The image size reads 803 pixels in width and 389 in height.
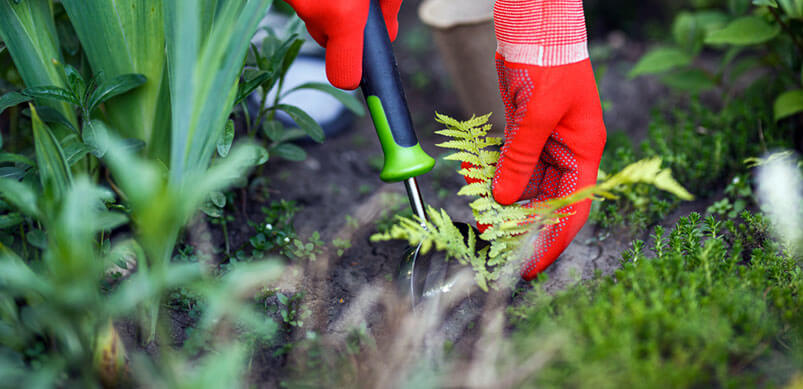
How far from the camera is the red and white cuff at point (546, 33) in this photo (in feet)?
3.13

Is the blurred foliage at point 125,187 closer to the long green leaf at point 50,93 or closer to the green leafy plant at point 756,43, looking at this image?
the long green leaf at point 50,93

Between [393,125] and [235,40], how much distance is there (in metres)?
0.35

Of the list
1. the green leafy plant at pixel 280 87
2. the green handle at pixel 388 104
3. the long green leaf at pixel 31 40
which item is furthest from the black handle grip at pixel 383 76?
the long green leaf at pixel 31 40

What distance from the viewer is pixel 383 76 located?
103cm

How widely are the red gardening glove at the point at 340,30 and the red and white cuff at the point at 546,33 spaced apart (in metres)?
0.29

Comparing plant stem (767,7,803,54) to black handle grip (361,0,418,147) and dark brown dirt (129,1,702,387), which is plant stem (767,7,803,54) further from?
black handle grip (361,0,418,147)

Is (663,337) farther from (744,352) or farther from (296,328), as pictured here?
(296,328)

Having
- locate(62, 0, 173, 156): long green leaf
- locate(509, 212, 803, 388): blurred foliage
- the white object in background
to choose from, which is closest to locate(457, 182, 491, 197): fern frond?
locate(509, 212, 803, 388): blurred foliage

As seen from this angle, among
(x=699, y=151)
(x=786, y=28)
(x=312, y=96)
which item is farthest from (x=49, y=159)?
(x=786, y=28)

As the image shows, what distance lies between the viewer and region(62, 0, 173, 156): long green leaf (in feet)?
3.50

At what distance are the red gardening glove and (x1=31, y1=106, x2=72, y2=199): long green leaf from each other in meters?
0.48

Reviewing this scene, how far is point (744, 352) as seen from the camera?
0.81 m

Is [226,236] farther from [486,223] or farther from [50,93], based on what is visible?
[486,223]

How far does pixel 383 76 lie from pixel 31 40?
29.3 inches
